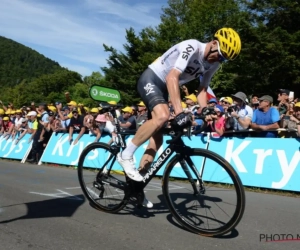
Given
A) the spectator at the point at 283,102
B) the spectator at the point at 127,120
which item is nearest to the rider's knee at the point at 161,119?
the spectator at the point at 283,102

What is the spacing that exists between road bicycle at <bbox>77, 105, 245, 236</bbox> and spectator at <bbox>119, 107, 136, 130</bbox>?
19.5 feet

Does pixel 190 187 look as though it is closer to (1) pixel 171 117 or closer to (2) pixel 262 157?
(1) pixel 171 117

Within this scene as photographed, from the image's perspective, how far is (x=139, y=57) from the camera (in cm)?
4006

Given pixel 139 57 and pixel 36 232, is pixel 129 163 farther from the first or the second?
pixel 139 57

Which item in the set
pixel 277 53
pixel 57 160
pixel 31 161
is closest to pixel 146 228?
pixel 57 160

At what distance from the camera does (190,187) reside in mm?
4180

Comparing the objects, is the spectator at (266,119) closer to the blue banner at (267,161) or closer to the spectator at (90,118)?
the blue banner at (267,161)

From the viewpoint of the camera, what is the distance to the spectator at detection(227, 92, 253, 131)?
824 cm

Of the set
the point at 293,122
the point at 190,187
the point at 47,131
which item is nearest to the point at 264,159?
the point at 293,122

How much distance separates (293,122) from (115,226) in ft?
16.4

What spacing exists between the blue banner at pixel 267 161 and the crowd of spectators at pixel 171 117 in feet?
1.29

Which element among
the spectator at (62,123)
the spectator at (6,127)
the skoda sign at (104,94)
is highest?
the skoda sign at (104,94)

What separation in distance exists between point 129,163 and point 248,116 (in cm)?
476

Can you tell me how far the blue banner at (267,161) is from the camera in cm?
711
